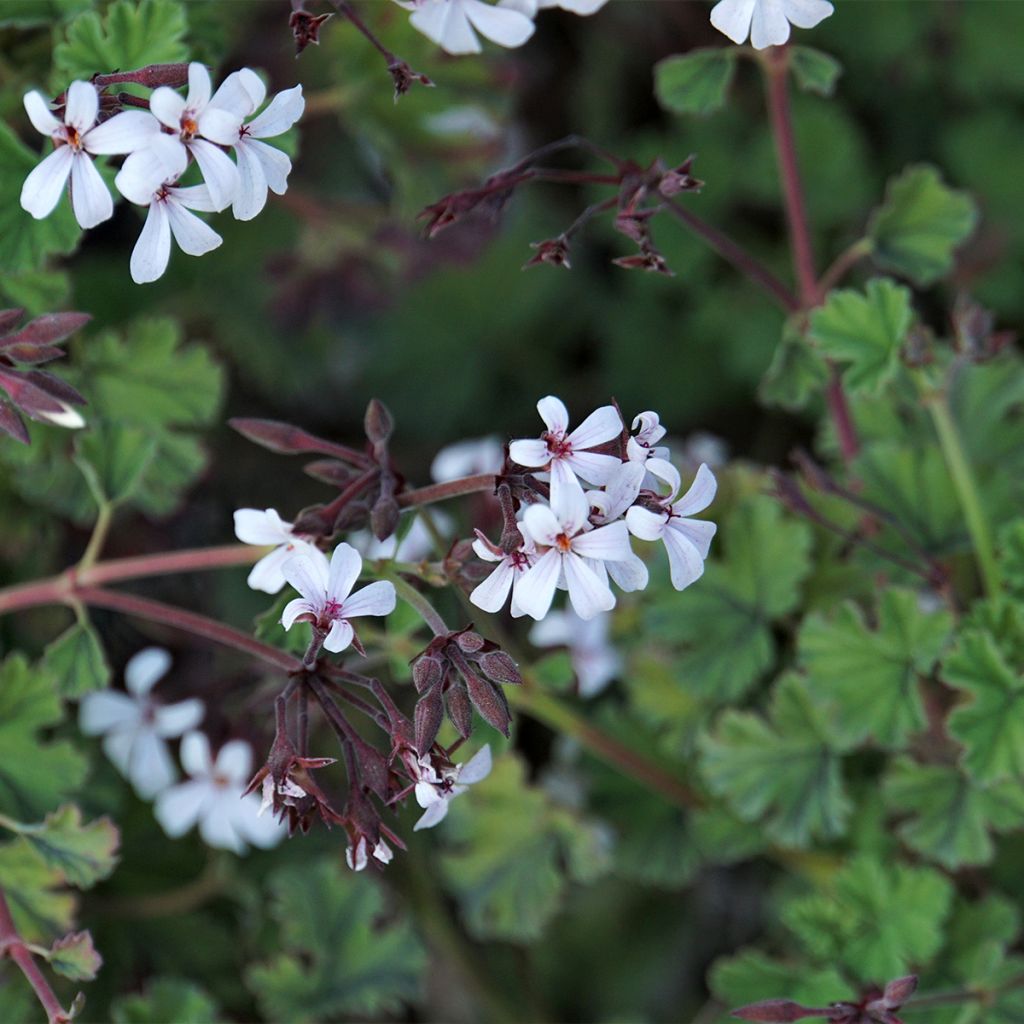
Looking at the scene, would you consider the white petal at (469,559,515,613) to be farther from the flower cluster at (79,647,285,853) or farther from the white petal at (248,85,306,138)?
the flower cluster at (79,647,285,853)

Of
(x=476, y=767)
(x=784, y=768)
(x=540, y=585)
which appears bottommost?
(x=784, y=768)

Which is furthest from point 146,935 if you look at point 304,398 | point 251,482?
point 304,398

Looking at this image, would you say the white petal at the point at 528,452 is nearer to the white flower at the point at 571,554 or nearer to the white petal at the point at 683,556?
the white flower at the point at 571,554

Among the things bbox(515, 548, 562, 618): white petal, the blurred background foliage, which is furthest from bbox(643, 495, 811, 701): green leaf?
bbox(515, 548, 562, 618): white petal

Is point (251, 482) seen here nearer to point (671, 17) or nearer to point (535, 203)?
point (535, 203)

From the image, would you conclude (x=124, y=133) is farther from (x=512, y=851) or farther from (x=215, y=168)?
(x=512, y=851)

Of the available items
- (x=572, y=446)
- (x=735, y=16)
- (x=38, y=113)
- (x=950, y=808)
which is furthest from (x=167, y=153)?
(x=950, y=808)
